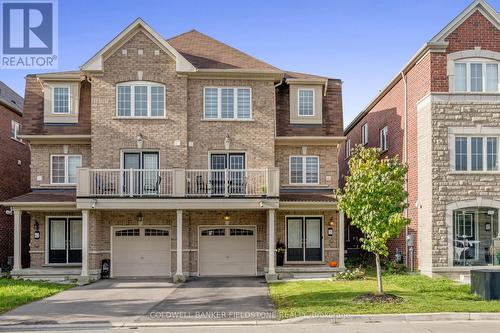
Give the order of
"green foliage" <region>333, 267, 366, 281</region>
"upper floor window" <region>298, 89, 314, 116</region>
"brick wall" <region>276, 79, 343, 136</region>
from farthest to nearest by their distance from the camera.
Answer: "upper floor window" <region>298, 89, 314, 116</region>
"brick wall" <region>276, 79, 343, 136</region>
"green foliage" <region>333, 267, 366, 281</region>

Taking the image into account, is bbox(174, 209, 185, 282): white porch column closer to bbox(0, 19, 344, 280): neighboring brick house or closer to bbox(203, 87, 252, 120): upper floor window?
bbox(0, 19, 344, 280): neighboring brick house

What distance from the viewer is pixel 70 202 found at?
71.5 feet

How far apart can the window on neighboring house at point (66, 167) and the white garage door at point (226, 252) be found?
6.00 meters

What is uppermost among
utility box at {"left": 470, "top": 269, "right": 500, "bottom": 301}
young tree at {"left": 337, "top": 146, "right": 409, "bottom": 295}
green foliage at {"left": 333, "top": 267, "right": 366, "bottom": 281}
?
young tree at {"left": 337, "top": 146, "right": 409, "bottom": 295}

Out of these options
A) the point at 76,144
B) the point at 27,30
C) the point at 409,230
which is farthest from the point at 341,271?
the point at 27,30

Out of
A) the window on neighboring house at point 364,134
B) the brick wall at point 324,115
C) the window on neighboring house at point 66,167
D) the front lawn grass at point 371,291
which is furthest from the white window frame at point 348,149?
the window on neighboring house at point 66,167

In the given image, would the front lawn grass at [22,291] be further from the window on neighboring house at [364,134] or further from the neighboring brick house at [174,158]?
the window on neighboring house at [364,134]

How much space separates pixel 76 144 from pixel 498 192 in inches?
668

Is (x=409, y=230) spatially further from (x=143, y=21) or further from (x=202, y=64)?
(x=143, y=21)

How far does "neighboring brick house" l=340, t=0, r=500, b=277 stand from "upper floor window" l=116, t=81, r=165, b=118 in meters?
10.5

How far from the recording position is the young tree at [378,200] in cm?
1536

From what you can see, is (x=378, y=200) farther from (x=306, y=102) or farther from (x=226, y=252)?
(x=306, y=102)

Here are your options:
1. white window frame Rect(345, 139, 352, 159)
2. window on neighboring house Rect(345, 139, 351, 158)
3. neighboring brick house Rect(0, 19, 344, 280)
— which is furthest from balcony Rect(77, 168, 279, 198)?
window on neighboring house Rect(345, 139, 351, 158)

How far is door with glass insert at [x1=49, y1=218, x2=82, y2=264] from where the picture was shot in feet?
76.5
